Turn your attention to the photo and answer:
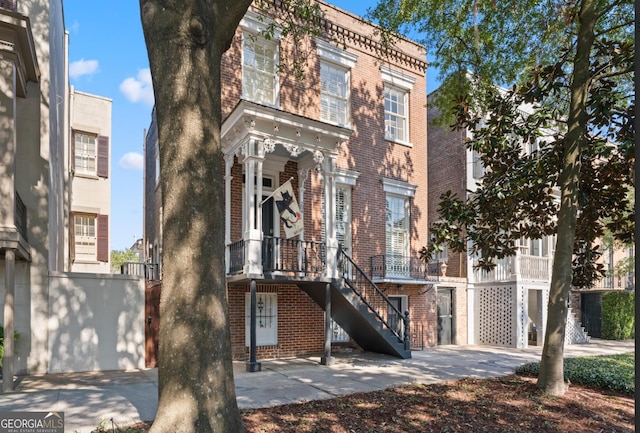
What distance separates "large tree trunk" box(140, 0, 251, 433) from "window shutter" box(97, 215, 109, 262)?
16.2m

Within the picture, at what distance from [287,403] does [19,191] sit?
7344mm

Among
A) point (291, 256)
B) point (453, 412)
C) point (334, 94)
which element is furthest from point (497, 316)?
point (453, 412)

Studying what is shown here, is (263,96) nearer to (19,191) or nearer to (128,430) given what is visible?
(19,191)

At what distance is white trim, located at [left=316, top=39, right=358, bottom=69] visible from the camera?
1390 cm

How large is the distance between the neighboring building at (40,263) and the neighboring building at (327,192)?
2.80 m

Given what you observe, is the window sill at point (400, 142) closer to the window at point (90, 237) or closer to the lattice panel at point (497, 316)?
the lattice panel at point (497, 316)

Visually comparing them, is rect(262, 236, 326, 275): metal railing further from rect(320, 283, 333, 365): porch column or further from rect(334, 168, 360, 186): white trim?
rect(334, 168, 360, 186): white trim

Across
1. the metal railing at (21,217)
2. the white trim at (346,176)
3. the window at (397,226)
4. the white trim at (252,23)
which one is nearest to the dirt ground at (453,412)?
the metal railing at (21,217)

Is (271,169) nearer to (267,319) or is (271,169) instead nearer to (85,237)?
(267,319)

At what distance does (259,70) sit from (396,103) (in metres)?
5.36

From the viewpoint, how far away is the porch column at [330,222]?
38.2ft

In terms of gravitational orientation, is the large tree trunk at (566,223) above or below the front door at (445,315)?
above

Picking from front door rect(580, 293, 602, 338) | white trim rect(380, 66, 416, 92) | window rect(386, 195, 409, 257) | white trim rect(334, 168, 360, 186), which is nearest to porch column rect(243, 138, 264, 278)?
white trim rect(334, 168, 360, 186)

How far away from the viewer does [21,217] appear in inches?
376
